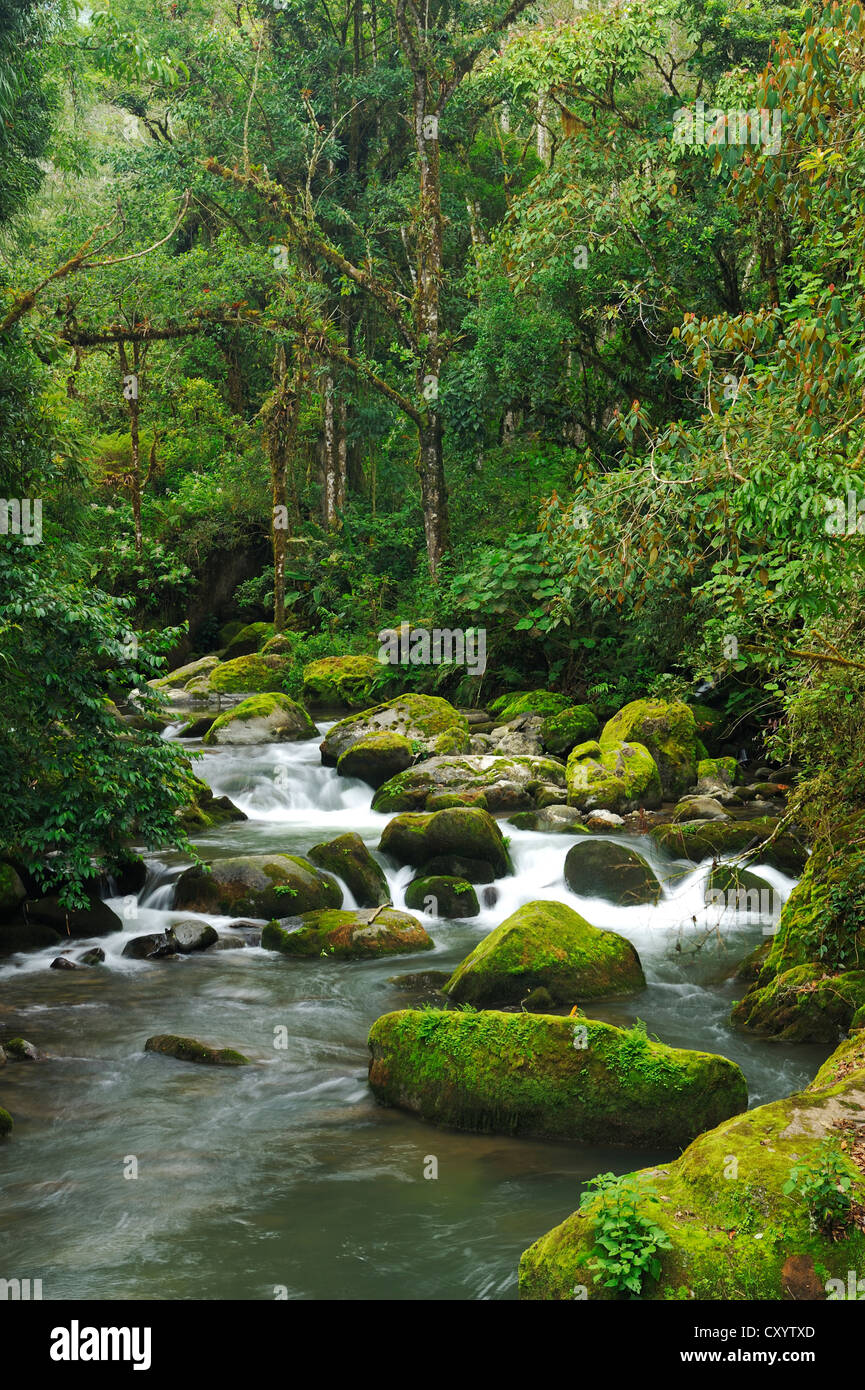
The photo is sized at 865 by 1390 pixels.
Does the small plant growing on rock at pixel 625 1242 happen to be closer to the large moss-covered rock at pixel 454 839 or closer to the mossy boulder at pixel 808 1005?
the mossy boulder at pixel 808 1005

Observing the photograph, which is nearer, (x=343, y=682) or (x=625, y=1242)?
(x=625, y=1242)

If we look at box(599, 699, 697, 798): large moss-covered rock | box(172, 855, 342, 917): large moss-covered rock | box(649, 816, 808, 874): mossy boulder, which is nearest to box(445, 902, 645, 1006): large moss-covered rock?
box(649, 816, 808, 874): mossy boulder

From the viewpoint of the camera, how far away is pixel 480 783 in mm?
14344

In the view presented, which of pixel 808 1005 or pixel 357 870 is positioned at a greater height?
pixel 357 870

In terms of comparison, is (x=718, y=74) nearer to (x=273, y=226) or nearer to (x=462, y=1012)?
(x=273, y=226)

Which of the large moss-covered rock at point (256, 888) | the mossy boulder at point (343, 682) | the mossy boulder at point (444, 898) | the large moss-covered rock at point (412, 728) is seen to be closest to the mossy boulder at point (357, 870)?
the large moss-covered rock at point (256, 888)

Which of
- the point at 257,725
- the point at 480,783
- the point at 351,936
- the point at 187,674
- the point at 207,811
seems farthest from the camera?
the point at 187,674

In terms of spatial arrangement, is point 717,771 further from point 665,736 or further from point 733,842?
point 733,842

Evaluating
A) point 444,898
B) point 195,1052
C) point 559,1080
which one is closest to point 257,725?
point 444,898

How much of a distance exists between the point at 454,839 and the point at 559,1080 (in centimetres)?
540

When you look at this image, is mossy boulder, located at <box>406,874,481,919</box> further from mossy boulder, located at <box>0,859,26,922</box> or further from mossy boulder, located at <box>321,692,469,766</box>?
mossy boulder, located at <box>321,692,469,766</box>

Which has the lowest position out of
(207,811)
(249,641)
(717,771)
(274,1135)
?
(274,1135)
